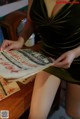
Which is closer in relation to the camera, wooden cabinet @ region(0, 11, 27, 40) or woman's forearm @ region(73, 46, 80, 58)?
woman's forearm @ region(73, 46, 80, 58)

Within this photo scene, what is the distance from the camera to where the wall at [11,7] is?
1.32m

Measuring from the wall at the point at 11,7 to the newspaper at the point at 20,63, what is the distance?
59 cm

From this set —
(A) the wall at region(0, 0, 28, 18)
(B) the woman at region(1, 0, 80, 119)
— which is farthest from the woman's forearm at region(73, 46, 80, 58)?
(A) the wall at region(0, 0, 28, 18)

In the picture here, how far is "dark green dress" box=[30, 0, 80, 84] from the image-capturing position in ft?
2.39

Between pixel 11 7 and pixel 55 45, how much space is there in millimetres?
693

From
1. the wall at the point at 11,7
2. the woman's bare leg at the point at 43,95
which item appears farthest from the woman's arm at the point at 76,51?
the wall at the point at 11,7

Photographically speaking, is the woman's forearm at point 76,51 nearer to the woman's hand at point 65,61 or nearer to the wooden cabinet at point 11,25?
the woman's hand at point 65,61

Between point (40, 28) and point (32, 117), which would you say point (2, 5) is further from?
point (32, 117)

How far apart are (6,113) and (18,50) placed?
0.26 meters

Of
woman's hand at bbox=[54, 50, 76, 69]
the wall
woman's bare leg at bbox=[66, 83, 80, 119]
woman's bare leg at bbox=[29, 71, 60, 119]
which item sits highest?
woman's hand at bbox=[54, 50, 76, 69]

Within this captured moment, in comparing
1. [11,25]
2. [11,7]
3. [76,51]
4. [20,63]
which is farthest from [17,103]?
[11,7]

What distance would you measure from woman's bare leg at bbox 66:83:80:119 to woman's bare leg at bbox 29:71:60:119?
111 mm

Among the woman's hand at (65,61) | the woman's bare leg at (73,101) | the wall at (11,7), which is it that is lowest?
the woman's bare leg at (73,101)

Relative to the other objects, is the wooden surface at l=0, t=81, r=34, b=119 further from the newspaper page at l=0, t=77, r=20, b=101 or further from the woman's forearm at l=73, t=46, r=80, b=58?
the woman's forearm at l=73, t=46, r=80, b=58
